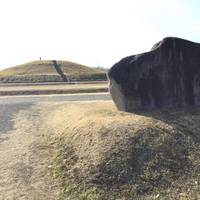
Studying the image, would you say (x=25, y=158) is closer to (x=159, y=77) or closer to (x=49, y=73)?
(x=159, y=77)

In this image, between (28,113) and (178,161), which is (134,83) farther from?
(28,113)

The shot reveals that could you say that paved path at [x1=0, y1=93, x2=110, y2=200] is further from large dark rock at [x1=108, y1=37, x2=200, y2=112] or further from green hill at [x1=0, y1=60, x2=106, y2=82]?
green hill at [x1=0, y1=60, x2=106, y2=82]

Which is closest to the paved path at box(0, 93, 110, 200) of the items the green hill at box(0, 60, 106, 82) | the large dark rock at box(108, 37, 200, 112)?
the large dark rock at box(108, 37, 200, 112)

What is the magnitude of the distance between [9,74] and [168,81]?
33.5 meters

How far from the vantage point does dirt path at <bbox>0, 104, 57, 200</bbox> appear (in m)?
10.6

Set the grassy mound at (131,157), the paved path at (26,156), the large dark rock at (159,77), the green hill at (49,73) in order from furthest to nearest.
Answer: the green hill at (49,73) < the large dark rock at (159,77) < the paved path at (26,156) < the grassy mound at (131,157)

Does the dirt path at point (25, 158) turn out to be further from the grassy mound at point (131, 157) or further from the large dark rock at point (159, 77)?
the large dark rock at point (159, 77)

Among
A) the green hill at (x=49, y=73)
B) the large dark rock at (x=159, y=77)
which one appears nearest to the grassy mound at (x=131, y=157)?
the large dark rock at (x=159, y=77)

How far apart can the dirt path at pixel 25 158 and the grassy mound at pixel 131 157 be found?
38 cm

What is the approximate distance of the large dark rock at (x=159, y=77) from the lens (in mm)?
14336

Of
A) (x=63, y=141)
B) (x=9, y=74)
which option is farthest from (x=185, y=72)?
(x=9, y=74)

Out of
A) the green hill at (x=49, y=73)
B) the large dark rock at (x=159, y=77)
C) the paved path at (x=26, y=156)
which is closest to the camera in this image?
the paved path at (x=26, y=156)

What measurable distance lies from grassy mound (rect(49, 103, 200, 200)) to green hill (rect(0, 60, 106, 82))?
95.8 ft

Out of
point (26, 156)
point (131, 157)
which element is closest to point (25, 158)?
point (26, 156)
